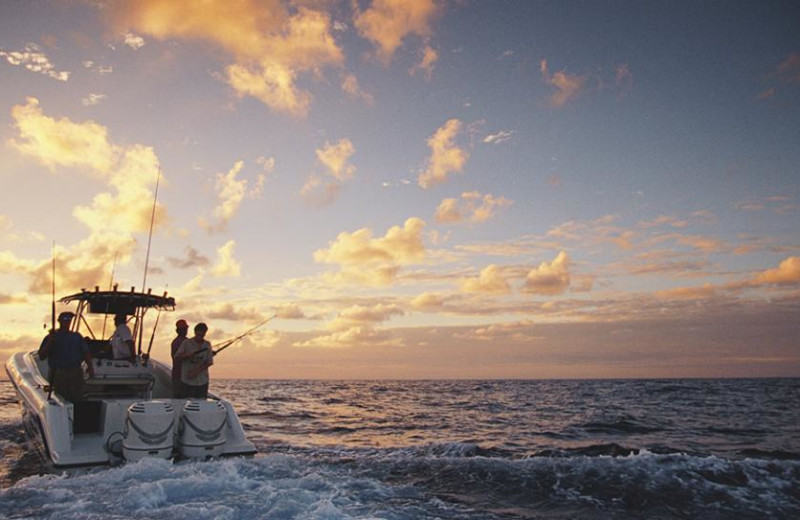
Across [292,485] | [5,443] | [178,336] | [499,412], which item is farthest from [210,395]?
[499,412]

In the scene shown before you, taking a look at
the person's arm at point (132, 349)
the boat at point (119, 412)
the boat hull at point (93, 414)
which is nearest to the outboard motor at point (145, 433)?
the boat at point (119, 412)

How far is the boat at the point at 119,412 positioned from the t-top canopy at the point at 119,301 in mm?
19

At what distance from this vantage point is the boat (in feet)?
24.3

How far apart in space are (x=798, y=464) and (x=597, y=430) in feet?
19.8

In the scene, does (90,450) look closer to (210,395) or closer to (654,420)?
(210,395)

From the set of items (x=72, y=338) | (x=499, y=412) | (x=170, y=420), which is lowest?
(x=499, y=412)

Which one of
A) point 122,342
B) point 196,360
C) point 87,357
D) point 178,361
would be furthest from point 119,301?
point 196,360

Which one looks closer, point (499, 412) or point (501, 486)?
point (501, 486)

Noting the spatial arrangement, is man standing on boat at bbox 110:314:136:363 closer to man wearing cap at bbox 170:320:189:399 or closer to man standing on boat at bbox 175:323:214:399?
man wearing cap at bbox 170:320:189:399

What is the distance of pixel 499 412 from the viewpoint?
70.0 feet

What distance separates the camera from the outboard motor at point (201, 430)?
7.69 m

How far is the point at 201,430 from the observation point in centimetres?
774

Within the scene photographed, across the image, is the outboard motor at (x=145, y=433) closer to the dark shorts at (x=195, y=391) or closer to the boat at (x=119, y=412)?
the boat at (x=119, y=412)

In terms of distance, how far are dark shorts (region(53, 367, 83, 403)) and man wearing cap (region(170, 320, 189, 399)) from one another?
59.9 inches
